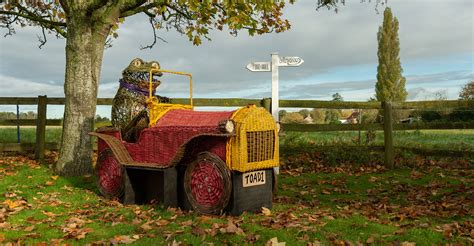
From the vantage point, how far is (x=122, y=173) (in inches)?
309

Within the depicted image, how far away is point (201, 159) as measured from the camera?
655 centimetres

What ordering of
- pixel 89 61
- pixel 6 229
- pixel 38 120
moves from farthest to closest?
pixel 38 120 → pixel 89 61 → pixel 6 229

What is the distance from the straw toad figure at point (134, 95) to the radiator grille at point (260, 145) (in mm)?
2176

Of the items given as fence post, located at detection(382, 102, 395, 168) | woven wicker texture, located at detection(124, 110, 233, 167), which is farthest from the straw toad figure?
fence post, located at detection(382, 102, 395, 168)

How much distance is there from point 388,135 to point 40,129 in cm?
953

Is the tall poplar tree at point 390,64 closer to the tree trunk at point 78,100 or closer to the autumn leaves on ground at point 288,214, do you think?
the autumn leaves on ground at point 288,214

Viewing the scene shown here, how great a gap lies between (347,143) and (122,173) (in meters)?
7.95

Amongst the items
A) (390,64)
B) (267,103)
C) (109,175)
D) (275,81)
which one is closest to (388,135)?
(267,103)

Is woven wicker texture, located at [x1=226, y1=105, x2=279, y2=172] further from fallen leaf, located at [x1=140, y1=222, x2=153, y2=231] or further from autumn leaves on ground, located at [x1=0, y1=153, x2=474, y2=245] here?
fallen leaf, located at [x1=140, y1=222, x2=153, y2=231]

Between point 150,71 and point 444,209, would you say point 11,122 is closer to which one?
point 150,71

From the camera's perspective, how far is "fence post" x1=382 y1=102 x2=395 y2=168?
39.8 feet

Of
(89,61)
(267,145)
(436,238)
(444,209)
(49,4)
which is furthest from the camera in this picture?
(49,4)

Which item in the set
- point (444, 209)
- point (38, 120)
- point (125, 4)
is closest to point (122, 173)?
point (125, 4)

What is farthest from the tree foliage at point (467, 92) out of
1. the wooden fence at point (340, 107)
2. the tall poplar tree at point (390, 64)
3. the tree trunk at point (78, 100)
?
the tree trunk at point (78, 100)
